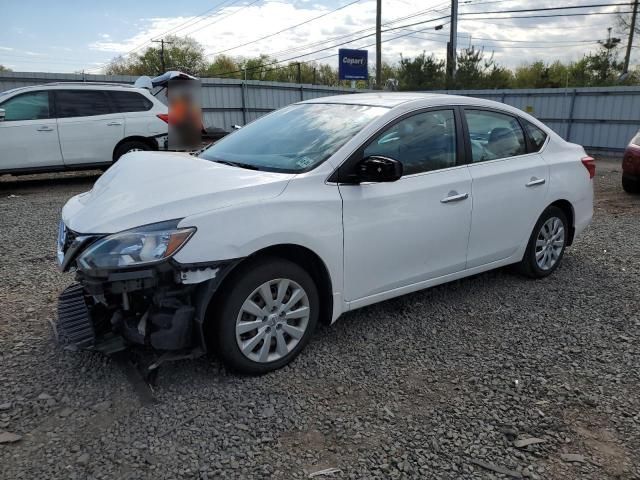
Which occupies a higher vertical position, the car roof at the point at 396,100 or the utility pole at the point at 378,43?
the utility pole at the point at 378,43

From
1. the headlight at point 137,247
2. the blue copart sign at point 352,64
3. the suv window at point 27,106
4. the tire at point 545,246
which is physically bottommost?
the tire at point 545,246

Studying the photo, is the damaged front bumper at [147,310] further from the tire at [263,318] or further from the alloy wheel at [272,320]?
the alloy wheel at [272,320]

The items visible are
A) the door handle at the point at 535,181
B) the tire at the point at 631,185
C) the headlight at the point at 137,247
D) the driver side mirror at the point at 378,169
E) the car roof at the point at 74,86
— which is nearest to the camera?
the headlight at the point at 137,247

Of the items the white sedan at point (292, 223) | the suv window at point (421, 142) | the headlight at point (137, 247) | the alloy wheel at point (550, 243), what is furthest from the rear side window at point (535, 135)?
the headlight at point (137, 247)

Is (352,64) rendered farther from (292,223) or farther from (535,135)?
(292,223)

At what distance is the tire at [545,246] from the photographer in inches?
186

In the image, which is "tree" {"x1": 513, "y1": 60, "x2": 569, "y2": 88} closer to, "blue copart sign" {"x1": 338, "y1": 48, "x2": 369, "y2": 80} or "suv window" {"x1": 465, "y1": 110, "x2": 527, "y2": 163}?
"blue copart sign" {"x1": 338, "y1": 48, "x2": 369, "y2": 80}

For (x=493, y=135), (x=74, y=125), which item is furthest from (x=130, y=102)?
(x=493, y=135)

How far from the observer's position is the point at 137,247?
269cm

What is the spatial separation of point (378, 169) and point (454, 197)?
907 mm

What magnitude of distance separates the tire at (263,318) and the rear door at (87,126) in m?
7.90

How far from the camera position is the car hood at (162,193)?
2797 mm

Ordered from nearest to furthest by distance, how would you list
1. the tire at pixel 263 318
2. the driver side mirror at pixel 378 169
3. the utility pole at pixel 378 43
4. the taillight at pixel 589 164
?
1. the tire at pixel 263 318
2. the driver side mirror at pixel 378 169
3. the taillight at pixel 589 164
4. the utility pole at pixel 378 43

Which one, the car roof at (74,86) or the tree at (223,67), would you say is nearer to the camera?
the car roof at (74,86)
